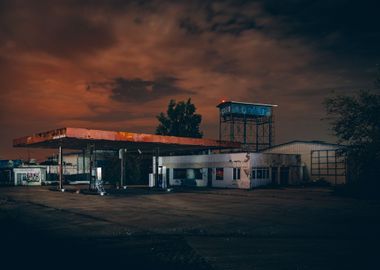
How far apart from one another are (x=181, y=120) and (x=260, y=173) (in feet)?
128

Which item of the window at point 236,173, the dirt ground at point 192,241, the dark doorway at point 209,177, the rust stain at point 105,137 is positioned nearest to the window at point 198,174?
the dark doorway at point 209,177

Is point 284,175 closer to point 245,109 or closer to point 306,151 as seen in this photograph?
point 306,151

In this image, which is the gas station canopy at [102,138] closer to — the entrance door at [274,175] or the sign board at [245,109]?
the entrance door at [274,175]

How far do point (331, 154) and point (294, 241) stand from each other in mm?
36275

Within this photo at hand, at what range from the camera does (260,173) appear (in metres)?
43.9

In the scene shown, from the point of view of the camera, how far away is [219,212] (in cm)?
2006

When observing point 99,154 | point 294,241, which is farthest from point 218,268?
point 99,154

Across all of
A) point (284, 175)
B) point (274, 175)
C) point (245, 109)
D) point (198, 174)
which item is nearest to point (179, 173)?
point (198, 174)

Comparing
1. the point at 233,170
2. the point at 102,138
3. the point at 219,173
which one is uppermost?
the point at 102,138

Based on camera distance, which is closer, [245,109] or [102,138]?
[102,138]

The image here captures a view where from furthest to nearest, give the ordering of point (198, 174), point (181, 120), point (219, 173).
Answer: point (181, 120) < point (198, 174) < point (219, 173)

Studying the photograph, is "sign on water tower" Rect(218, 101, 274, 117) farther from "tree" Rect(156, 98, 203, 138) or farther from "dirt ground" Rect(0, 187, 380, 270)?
"dirt ground" Rect(0, 187, 380, 270)

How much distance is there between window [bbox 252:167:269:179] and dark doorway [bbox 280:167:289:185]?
2839mm

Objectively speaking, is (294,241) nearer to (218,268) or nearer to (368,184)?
(218,268)
